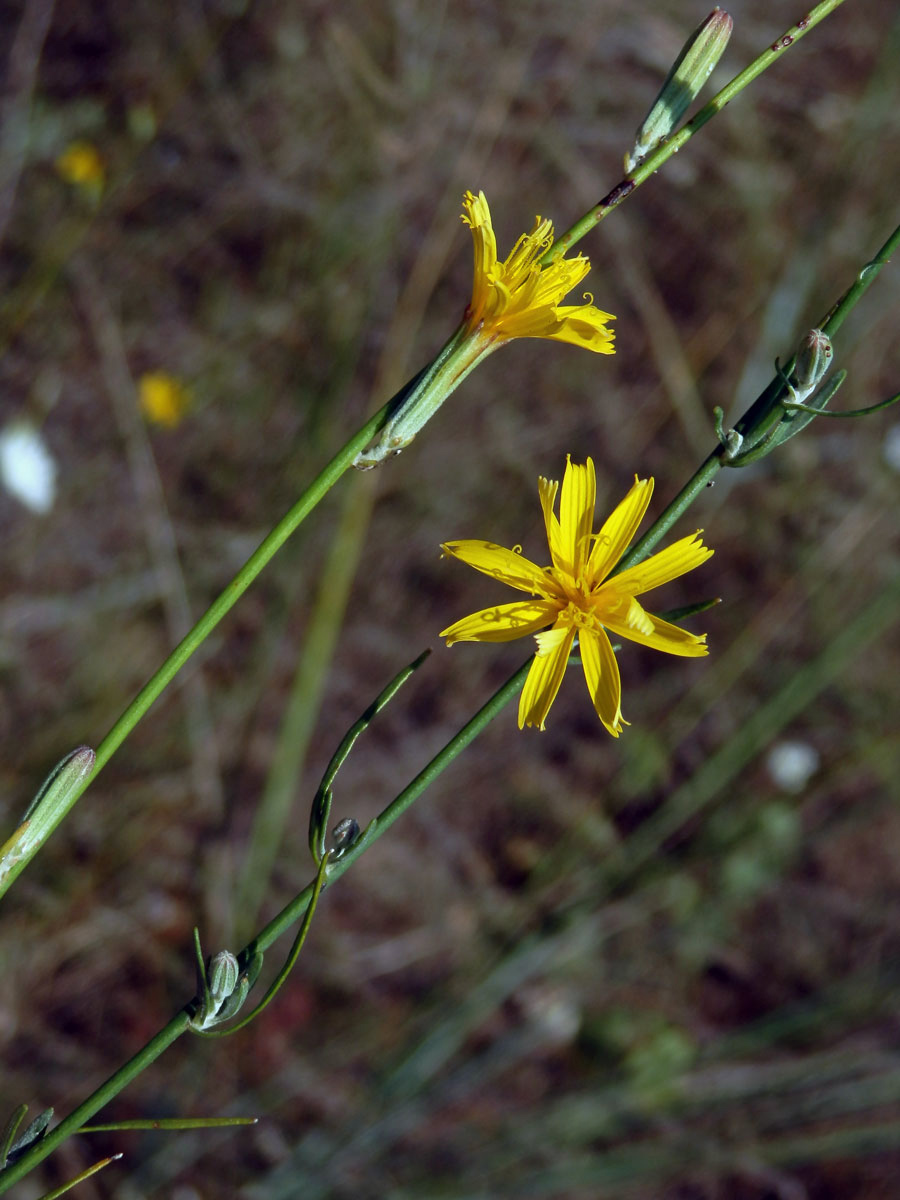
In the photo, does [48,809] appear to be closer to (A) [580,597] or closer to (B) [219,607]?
(B) [219,607]

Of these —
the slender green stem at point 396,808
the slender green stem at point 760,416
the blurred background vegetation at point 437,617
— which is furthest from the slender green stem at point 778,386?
the blurred background vegetation at point 437,617

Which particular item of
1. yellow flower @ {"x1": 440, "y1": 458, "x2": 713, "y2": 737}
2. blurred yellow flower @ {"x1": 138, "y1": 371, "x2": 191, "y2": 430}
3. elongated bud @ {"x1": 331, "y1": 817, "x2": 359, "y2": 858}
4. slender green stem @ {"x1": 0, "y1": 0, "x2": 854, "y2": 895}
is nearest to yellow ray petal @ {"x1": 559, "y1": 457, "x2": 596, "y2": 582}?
yellow flower @ {"x1": 440, "y1": 458, "x2": 713, "y2": 737}

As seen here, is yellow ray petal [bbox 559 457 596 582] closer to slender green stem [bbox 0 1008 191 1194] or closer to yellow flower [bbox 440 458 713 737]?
yellow flower [bbox 440 458 713 737]

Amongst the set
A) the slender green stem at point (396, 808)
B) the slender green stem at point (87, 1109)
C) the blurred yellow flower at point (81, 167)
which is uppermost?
the blurred yellow flower at point (81, 167)

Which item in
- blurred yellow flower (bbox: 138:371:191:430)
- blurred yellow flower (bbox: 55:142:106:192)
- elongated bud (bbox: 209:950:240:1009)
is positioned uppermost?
blurred yellow flower (bbox: 55:142:106:192)

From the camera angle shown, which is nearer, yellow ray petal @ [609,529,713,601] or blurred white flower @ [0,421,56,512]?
yellow ray petal @ [609,529,713,601]

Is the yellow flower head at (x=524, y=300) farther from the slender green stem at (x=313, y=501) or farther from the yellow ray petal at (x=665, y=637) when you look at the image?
the yellow ray petal at (x=665, y=637)
